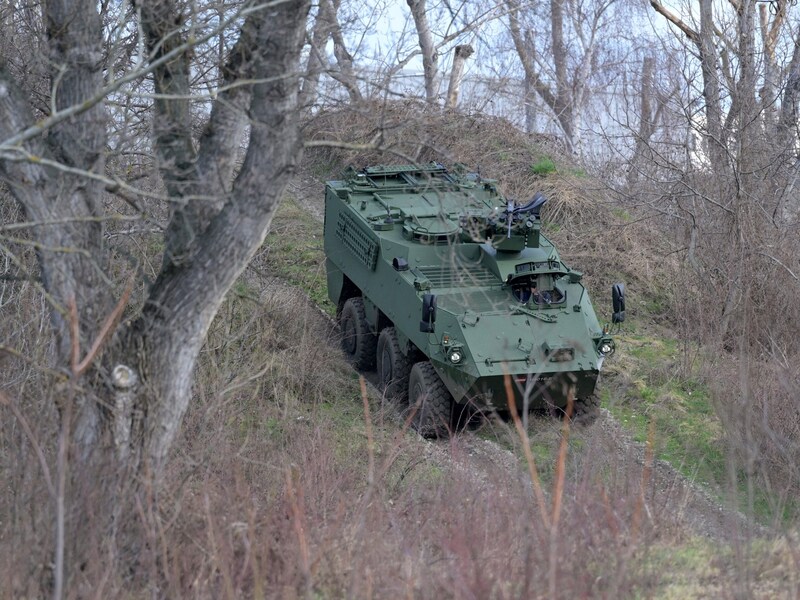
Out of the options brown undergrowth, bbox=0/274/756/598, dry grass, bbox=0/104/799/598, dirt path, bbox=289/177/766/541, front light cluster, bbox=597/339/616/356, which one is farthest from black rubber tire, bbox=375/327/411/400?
brown undergrowth, bbox=0/274/756/598

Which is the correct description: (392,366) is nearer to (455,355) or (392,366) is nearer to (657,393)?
(455,355)

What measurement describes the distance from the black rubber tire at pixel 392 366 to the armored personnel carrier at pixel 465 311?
0.01m

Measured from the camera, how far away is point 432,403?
10.9m

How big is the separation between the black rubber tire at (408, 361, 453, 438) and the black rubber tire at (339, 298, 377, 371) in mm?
1790

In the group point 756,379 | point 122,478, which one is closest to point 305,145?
point 122,478

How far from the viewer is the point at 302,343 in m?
12.4

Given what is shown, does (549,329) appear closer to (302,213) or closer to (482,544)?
(482,544)

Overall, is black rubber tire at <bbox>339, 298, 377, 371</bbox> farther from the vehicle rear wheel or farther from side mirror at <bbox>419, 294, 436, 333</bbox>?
the vehicle rear wheel

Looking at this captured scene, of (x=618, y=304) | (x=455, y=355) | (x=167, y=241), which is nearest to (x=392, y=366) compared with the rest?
(x=455, y=355)

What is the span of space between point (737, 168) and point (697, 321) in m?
2.13

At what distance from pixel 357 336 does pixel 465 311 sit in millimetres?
2636

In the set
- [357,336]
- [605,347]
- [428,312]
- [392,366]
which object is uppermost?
[428,312]

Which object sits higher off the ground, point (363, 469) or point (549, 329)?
point (549, 329)

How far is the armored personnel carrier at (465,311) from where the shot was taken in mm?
10453
